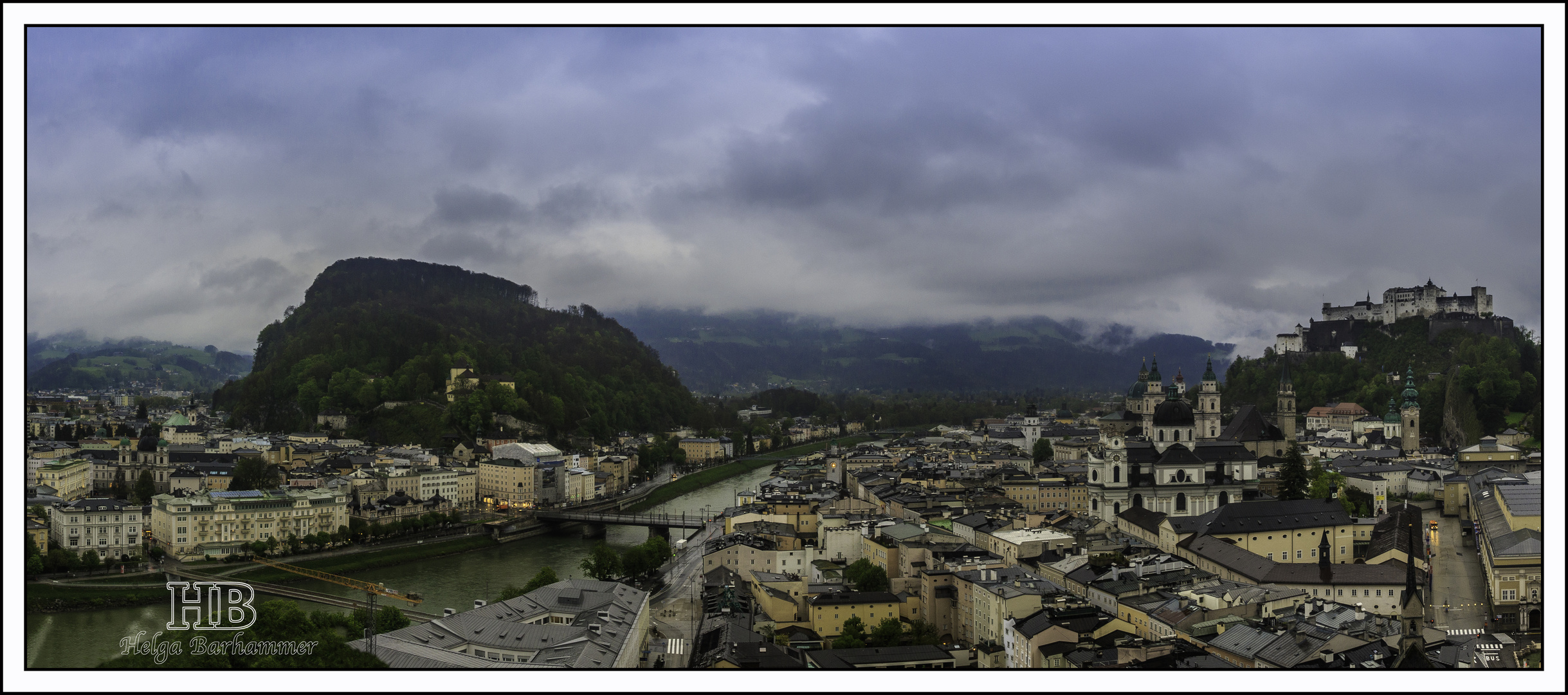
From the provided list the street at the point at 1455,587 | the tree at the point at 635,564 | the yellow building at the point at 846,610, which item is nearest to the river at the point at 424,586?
the tree at the point at 635,564

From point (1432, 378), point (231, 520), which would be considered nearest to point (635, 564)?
point (231, 520)

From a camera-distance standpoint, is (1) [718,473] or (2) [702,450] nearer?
(1) [718,473]

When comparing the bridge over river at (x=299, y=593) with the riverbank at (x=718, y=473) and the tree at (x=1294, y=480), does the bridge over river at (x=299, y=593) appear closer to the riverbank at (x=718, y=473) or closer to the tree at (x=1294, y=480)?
the riverbank at (x=718, y=473)

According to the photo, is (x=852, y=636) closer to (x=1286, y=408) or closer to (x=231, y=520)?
(x=231, y=520)

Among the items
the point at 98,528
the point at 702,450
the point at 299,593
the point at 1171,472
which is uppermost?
the point at 1171,472

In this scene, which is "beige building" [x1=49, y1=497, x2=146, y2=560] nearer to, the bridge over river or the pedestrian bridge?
the bridge over river
